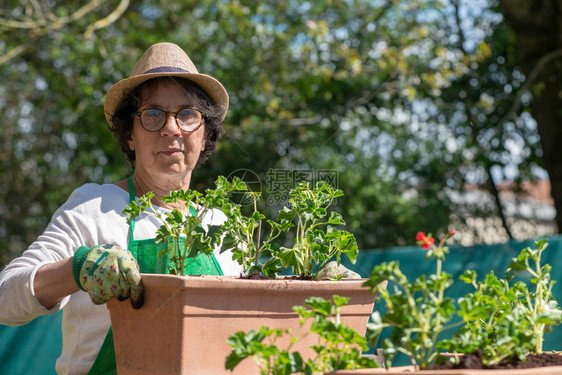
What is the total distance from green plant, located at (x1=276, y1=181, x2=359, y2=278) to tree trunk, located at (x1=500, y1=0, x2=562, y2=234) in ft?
13.8

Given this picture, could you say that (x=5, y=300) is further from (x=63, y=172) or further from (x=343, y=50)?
(x=63, y=172)

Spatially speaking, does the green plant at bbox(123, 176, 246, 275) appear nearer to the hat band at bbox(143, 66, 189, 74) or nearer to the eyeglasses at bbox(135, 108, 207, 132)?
the eyeglasses at bbox(135, 108, 207, 132)

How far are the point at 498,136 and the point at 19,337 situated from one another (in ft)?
14.7

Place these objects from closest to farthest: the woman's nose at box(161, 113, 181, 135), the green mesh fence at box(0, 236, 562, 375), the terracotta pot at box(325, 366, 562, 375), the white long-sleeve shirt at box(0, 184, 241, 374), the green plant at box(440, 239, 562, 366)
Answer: the terracotta pot at box(325, 366, 562, 375)
the green plant at box(440, 239, 562, 366)
the white long-sleeve shirt at box(0, 184, 241, 374)
the woman's nose at box(161, 113, 181, 135)
the green mesh fence at box(0, 236, 562, 375)

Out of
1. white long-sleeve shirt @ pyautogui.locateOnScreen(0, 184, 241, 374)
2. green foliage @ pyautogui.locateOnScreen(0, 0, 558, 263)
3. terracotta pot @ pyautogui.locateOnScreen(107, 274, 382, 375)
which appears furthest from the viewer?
green foliage @ pyautogui.locateOnScreen(0, 0, 558, 263)

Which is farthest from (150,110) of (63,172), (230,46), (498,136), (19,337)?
(63,172)

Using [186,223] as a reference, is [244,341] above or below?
below

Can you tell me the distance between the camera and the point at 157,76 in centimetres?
187

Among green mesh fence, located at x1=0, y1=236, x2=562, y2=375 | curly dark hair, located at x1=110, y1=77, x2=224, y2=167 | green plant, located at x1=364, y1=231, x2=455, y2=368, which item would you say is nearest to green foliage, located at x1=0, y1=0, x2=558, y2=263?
green mesh fence, located at x1=0, y1=236, x2=562, y2=375

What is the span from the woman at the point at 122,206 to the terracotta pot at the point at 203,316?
288mm

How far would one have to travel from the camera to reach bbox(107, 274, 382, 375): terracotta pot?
110cm

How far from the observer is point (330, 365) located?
39.4 inches

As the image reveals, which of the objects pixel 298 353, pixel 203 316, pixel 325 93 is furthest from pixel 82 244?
pixel 325 93

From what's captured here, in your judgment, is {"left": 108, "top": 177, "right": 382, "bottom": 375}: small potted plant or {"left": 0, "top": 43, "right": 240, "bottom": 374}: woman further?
{"left": 0, "top": 43, "right": 240, "bottom": 374}: woman
